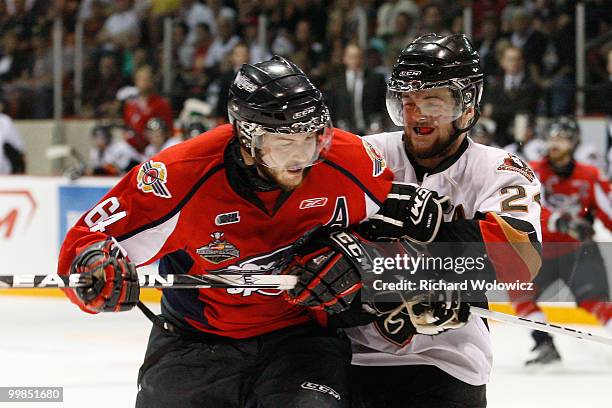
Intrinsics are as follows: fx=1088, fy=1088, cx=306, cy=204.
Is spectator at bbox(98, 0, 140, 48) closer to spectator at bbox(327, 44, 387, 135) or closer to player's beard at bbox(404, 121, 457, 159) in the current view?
spectator at bbox(327, 44, 387, 135)

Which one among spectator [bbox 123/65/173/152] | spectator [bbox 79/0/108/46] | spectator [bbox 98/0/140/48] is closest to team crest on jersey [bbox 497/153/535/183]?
spectator [bbox 123/65/173/152]

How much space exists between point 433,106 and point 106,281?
41.8 inches

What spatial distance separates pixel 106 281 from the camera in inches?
97.2

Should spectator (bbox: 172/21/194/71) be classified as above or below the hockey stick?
below

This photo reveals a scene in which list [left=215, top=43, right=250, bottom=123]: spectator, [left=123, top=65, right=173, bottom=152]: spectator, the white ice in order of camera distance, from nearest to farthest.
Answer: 1. the white ice
2. [left=215, top=43, right=250, bottom=123]: spectator
3. [left=123, top=65, right=173, bottom=152]: spectator

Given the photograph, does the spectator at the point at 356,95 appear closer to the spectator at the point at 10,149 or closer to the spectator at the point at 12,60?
the spectator at the point at 10,149

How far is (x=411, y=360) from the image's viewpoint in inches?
116

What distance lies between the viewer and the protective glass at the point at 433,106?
2.99 m

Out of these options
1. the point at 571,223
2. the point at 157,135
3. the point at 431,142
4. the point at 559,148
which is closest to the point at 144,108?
the point at 157,135

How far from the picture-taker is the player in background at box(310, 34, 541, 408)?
9.16 feet

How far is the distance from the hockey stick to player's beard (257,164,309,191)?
0.22 meters

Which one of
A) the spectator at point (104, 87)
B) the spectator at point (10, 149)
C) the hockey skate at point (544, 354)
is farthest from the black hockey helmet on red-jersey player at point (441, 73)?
the spectator at point (104, 87)

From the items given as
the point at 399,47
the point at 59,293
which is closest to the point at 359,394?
the point at 59,293

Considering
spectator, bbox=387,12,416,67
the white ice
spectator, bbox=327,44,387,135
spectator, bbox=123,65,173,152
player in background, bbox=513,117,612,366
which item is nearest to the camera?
the white ice
